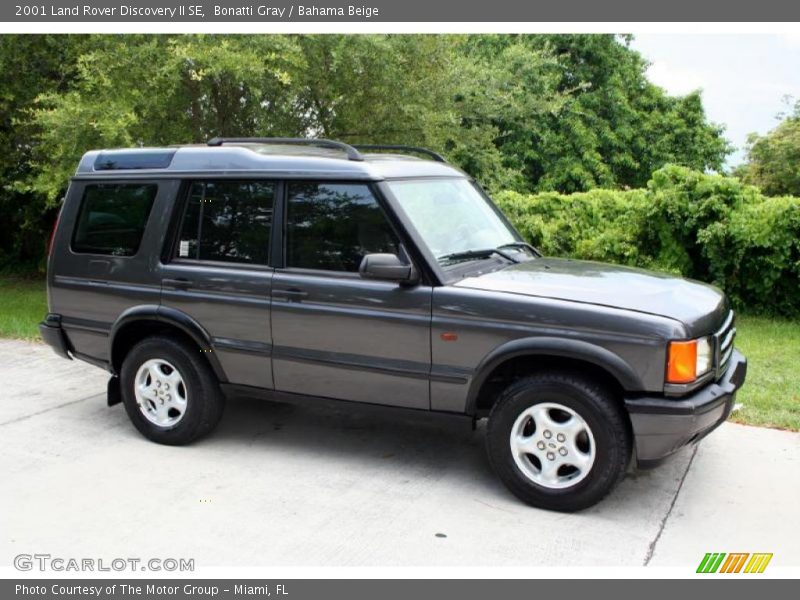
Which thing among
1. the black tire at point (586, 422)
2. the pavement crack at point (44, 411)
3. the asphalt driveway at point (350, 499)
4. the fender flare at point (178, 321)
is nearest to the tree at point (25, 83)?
the pavement crack at point (44, 411)

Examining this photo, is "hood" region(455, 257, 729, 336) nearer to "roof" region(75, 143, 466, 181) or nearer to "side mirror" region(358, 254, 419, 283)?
"side mirror" region(358, 254, 419, 283)

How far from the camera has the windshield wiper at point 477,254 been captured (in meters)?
4.93

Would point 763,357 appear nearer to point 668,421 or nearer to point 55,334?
point 668,421

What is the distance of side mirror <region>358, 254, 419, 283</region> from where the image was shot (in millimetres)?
4574

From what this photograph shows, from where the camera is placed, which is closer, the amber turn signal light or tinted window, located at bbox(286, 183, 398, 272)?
the amber turn signal light

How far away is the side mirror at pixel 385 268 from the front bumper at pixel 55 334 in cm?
268

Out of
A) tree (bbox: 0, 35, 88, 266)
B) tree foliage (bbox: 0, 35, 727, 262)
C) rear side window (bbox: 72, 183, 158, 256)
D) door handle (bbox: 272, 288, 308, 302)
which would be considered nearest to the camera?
door handle (bbox: 272, 288, 308, 302)

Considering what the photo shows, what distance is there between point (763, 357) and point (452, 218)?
416 centimetres

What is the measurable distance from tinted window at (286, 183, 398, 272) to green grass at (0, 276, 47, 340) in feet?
17.4

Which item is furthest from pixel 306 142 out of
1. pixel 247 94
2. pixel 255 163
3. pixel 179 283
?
pixel 247 94

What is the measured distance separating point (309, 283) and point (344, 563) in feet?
5.74

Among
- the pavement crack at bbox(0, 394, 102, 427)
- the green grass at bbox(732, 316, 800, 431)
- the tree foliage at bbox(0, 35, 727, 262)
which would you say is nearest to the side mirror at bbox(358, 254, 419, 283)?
the green grass at bbox(732, 316, 800, 431)

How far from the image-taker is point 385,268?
457 centimetres

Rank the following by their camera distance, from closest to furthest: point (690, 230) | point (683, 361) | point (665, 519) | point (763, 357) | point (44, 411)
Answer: point (683, 361) < point (665, 519) < point (44, 411) < point (763, 357) < point (690, 230)
